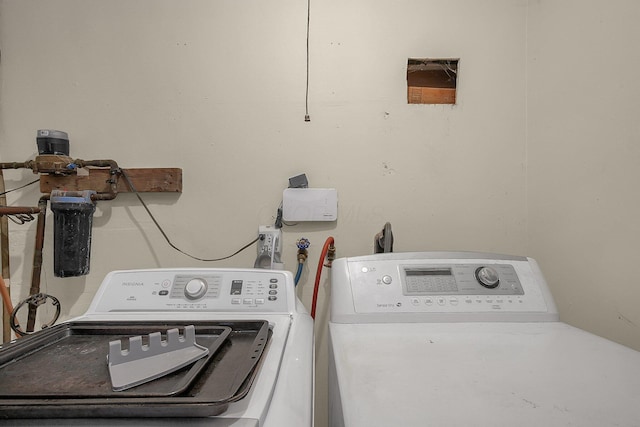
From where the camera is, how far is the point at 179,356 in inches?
21.4

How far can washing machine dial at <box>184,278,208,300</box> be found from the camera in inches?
35.1

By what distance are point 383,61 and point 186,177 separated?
0.96 m

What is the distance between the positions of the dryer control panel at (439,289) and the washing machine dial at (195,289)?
1.22ft

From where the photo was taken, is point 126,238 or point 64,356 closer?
point 64,356

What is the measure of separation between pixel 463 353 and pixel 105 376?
25.2 inches

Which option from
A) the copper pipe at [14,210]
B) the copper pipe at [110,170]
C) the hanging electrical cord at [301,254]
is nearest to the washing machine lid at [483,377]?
the hanging electrical cord at [301,254]

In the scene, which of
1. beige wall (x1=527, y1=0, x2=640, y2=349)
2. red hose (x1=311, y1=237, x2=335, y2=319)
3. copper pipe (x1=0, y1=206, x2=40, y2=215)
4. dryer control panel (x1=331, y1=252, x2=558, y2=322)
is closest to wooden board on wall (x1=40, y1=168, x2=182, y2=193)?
copper pipe (x1=0, y1=206, x2=40, y2=215)

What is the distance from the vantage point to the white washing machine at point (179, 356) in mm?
377

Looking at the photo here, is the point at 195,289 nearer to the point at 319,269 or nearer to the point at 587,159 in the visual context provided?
the point at 319,269

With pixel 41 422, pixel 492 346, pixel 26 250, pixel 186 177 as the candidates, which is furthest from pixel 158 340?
pixel 26 250

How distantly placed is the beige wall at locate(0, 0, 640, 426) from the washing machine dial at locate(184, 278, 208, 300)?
0.41 m

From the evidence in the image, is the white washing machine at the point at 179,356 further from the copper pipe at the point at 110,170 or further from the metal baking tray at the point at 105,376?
the copper pipe at the point at 110,170

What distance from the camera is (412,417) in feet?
1.38

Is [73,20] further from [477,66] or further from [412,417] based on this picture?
[412,417]
